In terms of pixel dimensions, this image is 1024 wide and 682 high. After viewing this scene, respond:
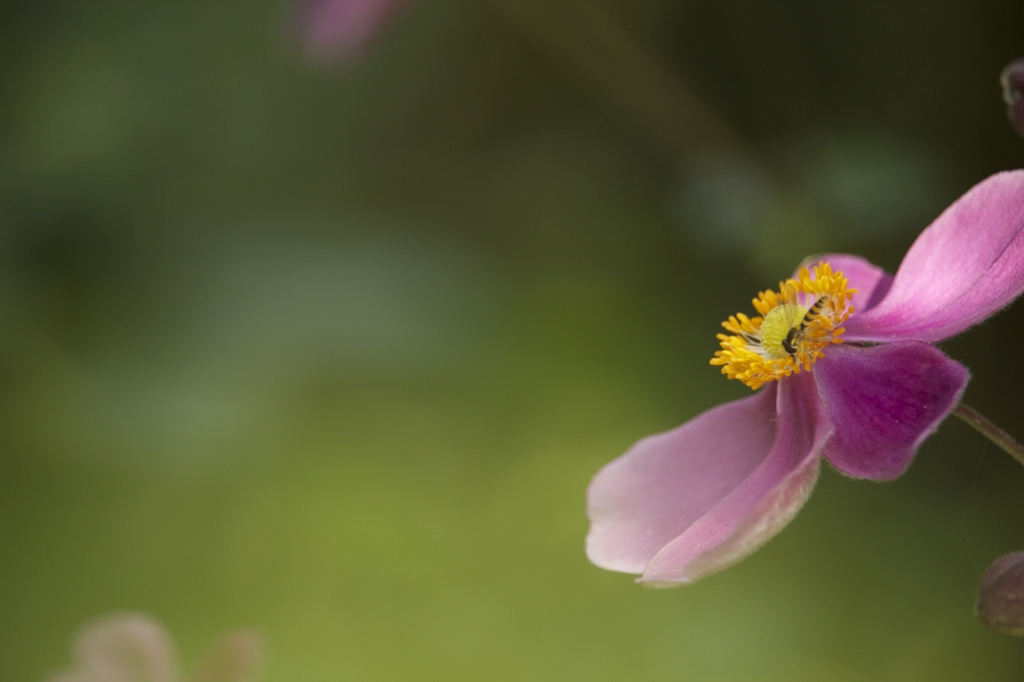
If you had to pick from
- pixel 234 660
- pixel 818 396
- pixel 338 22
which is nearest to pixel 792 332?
pixel 818 396

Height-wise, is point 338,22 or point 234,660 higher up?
point 338,22

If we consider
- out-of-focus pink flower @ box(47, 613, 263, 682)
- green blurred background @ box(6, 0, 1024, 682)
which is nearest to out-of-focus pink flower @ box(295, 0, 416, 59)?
green blurred background @ box(6, 0, 1024, 682)

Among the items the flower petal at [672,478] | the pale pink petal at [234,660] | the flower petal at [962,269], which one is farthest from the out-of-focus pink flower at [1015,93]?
the pale pink petal at [234,660]

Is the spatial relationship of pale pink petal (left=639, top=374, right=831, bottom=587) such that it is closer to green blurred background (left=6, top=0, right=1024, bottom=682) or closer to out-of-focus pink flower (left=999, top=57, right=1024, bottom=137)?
out-of-focus pink flower (left=999, top=57, right=1024, bottom=137)

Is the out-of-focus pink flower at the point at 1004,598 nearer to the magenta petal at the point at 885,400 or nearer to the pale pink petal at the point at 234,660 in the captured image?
the magenta petal at the point at 885,400

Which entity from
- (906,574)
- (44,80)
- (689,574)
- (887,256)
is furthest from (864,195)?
(44,80)

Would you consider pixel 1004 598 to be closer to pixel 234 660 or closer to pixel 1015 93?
pixel 1015 93

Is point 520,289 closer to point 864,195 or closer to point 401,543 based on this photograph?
point 401,543
